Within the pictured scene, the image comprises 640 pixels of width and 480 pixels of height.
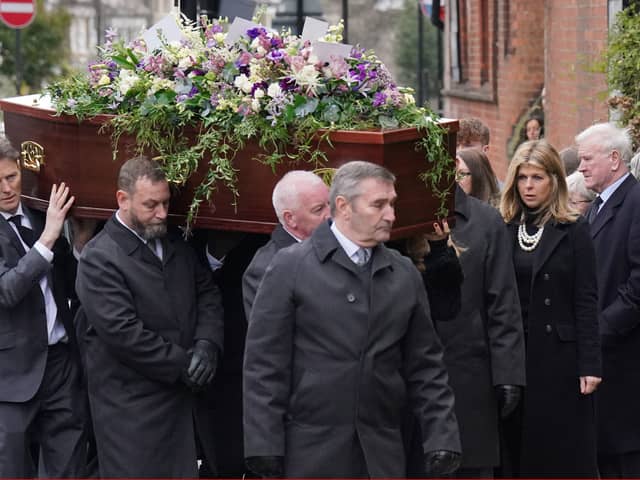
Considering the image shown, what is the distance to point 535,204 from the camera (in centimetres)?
725

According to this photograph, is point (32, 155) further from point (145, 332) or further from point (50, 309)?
point (145, 332)

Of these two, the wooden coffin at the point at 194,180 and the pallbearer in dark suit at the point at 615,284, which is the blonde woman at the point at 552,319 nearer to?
the pallbearer in dark suit at the point at 615,284

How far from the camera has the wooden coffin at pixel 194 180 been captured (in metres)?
6.15

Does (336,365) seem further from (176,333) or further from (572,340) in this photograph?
(572,340)

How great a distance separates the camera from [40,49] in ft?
138

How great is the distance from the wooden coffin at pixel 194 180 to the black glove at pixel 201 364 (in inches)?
20.3

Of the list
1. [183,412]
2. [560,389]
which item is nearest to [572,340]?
[560,389]

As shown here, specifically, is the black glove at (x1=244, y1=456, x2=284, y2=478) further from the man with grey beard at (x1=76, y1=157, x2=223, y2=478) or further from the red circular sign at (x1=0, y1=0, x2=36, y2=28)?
the red circular sign at (x1=0, y1=0, x2=36, y2=28)

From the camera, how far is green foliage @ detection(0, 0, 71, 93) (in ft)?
133

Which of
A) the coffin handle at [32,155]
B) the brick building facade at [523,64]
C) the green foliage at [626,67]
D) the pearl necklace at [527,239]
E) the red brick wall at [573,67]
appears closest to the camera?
the coffin handle at [32,155]

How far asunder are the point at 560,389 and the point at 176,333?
1.92 meters

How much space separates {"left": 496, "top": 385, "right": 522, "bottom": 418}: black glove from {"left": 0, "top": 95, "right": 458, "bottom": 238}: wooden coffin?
0.87 metres

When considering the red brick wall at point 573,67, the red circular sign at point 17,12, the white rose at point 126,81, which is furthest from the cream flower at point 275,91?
the red circular sign at point 17,12

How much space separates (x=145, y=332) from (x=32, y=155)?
3.89ft
